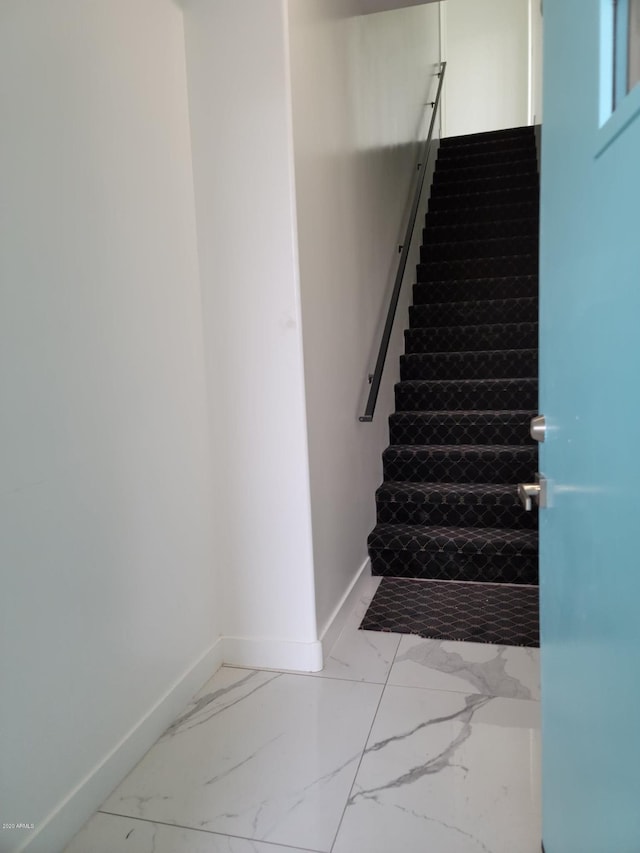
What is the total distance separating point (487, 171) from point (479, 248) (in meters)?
1.15

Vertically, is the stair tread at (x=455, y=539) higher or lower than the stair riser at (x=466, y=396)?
lower

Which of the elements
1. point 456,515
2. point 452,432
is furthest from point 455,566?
point 452,432

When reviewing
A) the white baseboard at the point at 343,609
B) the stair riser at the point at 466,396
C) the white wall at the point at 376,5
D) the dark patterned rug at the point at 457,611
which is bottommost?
the dark patterned rug at the point at 457,611

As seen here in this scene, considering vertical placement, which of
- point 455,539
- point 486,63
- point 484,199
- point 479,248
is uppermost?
point 486,63

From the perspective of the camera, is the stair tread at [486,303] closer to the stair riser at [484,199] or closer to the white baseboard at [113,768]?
the stair riser at [484,199]

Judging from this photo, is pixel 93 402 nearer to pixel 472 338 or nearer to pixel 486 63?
pixel 472 338

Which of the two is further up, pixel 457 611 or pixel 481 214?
pixel 481 214

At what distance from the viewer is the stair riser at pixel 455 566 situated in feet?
8.64

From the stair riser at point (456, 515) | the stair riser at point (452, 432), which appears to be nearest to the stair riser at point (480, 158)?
the stair riser at point (452, 432)

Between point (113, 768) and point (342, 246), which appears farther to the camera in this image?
point (342, 246)

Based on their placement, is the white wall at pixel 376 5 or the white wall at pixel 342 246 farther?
the white wall at pixel 376 5

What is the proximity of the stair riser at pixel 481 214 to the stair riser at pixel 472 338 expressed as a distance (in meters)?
1.22

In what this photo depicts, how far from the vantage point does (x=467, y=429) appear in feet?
10.6

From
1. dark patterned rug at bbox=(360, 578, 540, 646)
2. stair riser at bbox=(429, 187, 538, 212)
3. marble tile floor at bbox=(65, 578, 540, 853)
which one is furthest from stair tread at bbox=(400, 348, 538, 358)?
marble tile floor at bbox=(65, 578, 540, 853)
